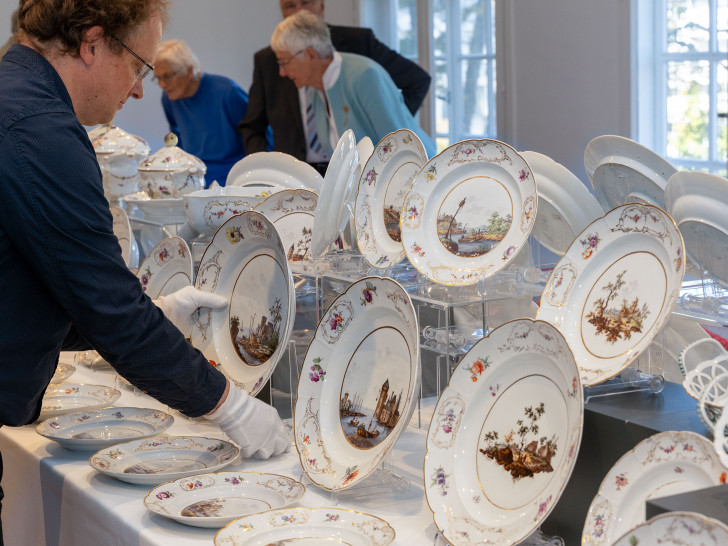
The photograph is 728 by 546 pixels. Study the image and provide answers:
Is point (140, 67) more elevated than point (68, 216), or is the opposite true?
point (140, 67)

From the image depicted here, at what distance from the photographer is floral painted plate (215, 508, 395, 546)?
3.70 ft

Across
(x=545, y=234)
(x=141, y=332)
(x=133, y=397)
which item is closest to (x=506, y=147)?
(x=545, y=234)

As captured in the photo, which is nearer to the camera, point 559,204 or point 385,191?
point 559,204

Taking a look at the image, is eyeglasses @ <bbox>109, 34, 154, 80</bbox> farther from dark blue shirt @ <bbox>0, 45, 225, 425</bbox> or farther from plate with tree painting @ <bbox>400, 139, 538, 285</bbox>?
plate with tree painting @ <bbox>400, 139, 538, 285</bbox>

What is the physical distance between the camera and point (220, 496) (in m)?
1.30

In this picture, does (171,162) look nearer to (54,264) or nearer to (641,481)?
(54,264)

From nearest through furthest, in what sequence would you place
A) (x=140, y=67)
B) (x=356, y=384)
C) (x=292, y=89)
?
(x=140, y=67), (x=356, y=384), (x=292, y=89)

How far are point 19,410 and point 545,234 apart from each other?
86 cm

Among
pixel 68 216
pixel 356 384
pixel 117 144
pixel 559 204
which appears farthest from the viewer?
pixel 117 144

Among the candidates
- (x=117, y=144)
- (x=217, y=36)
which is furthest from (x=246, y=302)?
(x=217, y=36)

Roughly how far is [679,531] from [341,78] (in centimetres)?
274

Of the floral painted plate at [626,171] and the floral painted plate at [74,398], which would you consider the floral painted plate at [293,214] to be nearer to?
Answer: the floral painted plate at [74,398]

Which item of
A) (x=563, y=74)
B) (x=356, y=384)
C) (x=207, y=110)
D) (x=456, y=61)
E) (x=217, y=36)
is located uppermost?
(x=217, y=36)

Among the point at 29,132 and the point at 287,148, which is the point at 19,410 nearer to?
the point at 29,132
